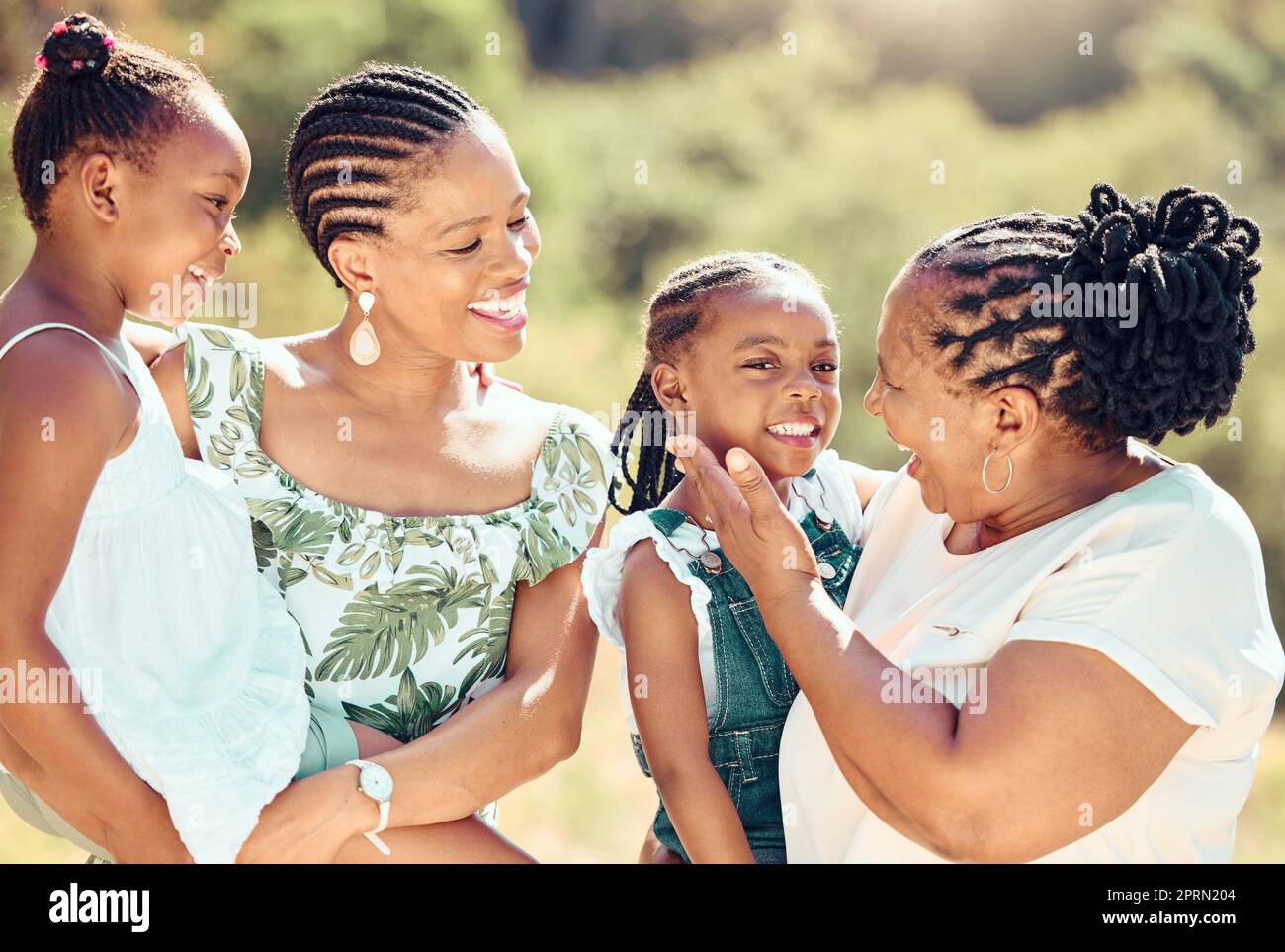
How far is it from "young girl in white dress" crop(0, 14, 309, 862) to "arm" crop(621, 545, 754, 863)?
647 millimetres

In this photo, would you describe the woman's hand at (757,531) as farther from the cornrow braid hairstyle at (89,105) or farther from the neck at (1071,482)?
the cornrow braid hairstyle at (89,105)

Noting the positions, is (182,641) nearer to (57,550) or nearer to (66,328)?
(57,550)

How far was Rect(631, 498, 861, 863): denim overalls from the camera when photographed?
2.76 meters

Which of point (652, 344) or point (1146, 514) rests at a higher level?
point (652, 344)

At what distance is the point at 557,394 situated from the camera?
9.48 m

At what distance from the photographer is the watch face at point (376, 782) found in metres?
2.50

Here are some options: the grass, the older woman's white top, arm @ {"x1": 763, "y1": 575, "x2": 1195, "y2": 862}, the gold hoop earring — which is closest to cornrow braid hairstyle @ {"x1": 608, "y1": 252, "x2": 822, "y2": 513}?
the gold hoop earring

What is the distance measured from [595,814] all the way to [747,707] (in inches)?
170

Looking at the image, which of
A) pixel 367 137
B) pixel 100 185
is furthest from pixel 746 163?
pixel 100 185

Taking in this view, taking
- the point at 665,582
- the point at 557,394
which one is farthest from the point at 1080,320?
the point at 557,394

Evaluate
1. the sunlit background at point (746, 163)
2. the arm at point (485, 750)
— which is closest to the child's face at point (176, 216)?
the arm at point (485, 750)

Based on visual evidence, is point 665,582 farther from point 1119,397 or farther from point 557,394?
point 557,394

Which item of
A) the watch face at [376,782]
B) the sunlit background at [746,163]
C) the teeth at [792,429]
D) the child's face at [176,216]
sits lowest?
the watch face at [376,782]
